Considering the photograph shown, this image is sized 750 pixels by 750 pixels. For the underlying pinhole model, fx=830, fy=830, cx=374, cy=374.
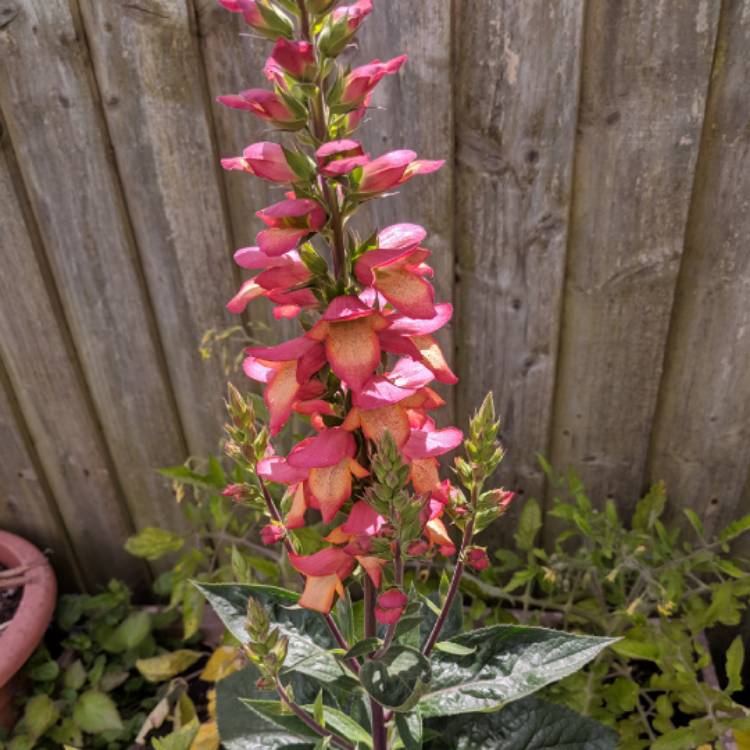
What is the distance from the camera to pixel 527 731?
138 centimetres

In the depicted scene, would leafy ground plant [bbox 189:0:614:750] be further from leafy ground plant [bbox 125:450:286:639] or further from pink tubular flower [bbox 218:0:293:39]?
leafy ground plant [bbox 125:450:286:639]

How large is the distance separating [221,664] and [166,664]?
210 millimetres

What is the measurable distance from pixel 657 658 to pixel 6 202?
166 centimetres

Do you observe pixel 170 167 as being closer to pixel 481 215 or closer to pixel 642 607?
pixel 481 215

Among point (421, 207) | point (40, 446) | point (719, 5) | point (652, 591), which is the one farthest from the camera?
point (40, 446)

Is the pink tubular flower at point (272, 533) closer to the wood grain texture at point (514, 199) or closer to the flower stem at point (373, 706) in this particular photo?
the flower stem at point (373, 706)

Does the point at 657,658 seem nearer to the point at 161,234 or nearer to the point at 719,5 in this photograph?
the point at 719,5

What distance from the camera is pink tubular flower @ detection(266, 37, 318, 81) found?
0.77 metres

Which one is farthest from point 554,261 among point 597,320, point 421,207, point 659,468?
point 659,468

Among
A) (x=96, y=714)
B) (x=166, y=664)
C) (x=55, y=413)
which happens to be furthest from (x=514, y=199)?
(x=96, y=714)

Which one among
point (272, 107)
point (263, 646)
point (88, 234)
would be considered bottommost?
point (263, 646)

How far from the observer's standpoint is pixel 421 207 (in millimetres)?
1604

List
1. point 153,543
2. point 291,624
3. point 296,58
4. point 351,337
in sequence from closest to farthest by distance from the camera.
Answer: point 296,58 → point 351,337 → point 291,624 → point 153,543

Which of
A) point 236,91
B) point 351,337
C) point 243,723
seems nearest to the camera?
point 351,337
